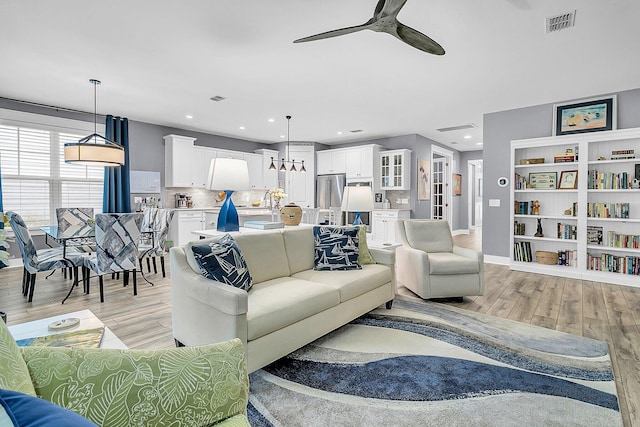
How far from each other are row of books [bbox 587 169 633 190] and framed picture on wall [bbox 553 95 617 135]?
0.64 m

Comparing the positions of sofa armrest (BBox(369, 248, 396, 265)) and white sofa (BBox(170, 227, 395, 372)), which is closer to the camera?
white sofa (BBox(170, 227, 395, 372))

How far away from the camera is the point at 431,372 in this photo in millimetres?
2182

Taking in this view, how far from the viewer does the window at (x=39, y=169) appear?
511 centimetres

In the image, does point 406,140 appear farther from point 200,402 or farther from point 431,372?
point 200,402

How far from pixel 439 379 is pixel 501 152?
465 centimetres

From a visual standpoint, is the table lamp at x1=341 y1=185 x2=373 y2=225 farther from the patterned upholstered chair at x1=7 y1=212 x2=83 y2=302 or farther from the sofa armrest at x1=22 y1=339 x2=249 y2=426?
the patterned upholstered chair at x1=7 y1=212 x2=83 y2=302

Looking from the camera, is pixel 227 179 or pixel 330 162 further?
pixel 330 162

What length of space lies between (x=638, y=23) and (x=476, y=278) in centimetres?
263

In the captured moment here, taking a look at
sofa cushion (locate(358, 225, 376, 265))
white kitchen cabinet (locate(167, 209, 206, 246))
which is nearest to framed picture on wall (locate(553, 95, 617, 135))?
sofa cushion (locate(358, 225, 376, 265))

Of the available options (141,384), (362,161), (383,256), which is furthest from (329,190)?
(141,384)

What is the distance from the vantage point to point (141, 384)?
91cm

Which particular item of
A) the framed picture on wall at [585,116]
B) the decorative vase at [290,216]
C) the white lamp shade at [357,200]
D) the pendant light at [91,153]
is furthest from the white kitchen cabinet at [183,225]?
the framed picture on wall at [585,116]

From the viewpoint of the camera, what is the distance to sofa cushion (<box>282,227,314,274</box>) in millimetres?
3090

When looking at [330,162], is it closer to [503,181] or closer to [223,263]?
[503,181]
